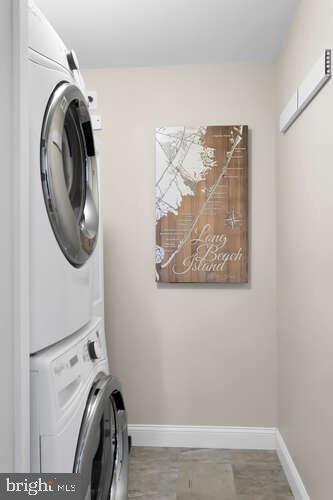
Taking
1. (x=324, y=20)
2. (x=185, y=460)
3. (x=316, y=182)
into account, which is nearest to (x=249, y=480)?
(x=185, y=460)

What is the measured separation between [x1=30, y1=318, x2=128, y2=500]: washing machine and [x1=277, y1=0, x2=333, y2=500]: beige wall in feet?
2.65

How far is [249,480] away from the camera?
96.3 inches

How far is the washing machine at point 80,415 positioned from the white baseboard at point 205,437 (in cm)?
114

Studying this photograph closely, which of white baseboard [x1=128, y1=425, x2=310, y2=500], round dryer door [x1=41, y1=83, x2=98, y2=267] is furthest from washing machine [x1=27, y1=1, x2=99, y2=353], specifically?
white baseboard [x1=128, y1=425, x2=310, y2=500]

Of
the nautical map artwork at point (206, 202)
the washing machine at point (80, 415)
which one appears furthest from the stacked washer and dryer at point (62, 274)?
the nautical map artwork at point (206, 202)

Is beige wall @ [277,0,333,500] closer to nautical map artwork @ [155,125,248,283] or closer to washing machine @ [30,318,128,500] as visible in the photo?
nautical map artwork @ [155,125,248,283]

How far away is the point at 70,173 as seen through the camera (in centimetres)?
150

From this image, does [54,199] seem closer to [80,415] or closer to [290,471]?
[80,415]

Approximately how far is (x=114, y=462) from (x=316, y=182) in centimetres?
139

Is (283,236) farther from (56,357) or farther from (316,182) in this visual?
(56,357)

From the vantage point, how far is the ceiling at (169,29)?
87.6 inches

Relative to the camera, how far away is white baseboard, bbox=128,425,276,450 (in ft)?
9.39

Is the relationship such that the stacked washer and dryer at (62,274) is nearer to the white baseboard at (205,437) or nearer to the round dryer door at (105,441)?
the round dryer door at (105,441)

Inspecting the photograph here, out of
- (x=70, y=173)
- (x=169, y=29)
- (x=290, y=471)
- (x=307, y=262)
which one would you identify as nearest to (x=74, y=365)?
(x=70, y=173)
